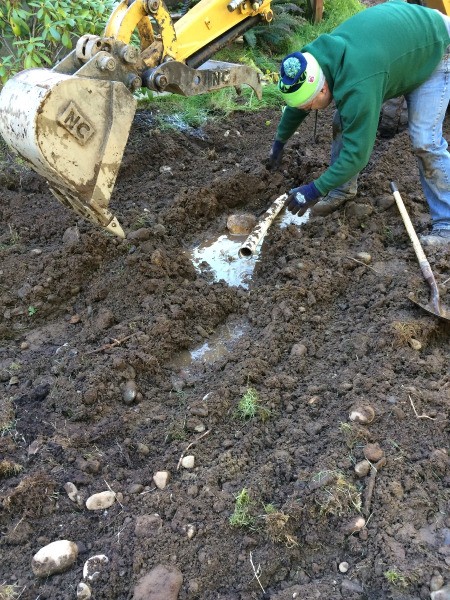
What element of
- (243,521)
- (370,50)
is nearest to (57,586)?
(243,521)

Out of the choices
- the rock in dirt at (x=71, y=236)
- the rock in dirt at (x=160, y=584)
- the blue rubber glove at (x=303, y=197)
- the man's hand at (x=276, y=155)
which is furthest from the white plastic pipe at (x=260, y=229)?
the rock in dirt at (x=160, y=584)

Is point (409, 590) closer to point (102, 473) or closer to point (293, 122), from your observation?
point (102, 473)

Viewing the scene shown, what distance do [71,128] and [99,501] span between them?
1853 millimetres

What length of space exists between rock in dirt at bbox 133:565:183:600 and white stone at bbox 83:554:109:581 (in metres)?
0.19

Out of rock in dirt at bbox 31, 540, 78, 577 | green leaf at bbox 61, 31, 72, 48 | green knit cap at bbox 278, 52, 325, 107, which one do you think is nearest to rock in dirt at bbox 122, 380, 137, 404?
rock in dirt at bbox 31, 540, 78, 577

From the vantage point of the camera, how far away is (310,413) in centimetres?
293

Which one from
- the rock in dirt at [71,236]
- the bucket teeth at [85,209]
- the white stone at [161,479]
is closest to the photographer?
the white stone at [161,479]

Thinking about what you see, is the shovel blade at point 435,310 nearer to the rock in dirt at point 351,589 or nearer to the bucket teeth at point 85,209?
the rock in dirt at point 351,589

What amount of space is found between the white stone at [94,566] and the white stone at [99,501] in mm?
258

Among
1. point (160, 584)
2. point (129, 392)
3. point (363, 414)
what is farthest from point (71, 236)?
point (160, 584)

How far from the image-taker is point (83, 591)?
226cm

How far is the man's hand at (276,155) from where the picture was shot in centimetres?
462

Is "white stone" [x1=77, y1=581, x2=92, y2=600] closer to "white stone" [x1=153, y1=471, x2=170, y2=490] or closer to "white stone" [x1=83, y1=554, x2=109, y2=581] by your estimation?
"white stone" [x1=83, y1=554, x2=109, y2=581]

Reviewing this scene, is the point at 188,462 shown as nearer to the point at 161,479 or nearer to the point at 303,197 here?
the point at 161,479
